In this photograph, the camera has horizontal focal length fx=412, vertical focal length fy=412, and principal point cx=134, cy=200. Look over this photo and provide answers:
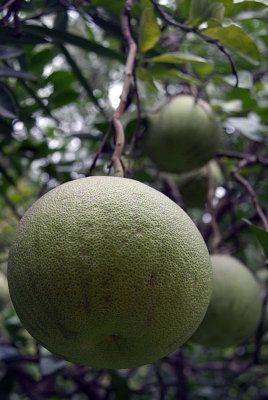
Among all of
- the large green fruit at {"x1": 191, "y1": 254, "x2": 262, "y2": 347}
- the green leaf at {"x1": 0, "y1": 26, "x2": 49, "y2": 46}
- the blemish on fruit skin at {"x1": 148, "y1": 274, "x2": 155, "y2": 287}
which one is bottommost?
the large green fruit at {"x1": 191, "y1": 254, "x2": 262, "y2": 347}

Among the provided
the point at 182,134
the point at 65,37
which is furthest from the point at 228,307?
the point at 65,37

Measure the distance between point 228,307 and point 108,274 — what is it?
0.82m

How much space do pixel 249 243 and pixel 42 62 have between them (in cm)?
163

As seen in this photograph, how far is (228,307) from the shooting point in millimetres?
1420

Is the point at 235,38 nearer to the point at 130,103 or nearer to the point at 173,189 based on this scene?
the point at 130,103

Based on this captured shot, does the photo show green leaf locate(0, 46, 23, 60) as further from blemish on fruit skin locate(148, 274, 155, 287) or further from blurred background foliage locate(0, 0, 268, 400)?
blemish on fruit skin locate(148, 274, 155, 287)

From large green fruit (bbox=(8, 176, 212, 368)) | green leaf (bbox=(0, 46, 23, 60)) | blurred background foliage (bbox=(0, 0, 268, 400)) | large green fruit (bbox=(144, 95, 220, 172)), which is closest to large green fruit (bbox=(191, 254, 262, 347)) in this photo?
blurred background foliage (bbox=(0, 0, 268, 400))

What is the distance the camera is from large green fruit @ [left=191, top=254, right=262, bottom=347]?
1412 millimetres

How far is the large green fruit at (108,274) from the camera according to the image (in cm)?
74

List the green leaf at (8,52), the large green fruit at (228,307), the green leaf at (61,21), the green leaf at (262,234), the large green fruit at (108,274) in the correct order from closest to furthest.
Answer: the large green fruit at (108,274) < the green leaf at (262,234) < the green leaf at (8,52) < the large green fruit at (228,307) < the green leaf at (61,21)

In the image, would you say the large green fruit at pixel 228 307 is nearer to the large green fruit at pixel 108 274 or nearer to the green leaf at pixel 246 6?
the large green fruit at pixel 108 274

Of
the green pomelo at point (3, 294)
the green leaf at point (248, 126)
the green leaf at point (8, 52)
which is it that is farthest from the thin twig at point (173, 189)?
the green pomelo at point (3, 294)

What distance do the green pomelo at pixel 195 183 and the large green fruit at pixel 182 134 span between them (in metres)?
0.29

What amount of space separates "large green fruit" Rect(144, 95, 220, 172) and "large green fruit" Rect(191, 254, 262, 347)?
0.47 m
